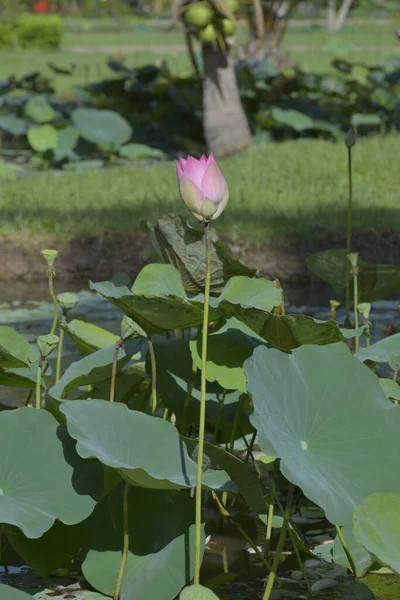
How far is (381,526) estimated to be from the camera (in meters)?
1.28

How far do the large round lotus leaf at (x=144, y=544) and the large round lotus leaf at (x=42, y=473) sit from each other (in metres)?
0.10

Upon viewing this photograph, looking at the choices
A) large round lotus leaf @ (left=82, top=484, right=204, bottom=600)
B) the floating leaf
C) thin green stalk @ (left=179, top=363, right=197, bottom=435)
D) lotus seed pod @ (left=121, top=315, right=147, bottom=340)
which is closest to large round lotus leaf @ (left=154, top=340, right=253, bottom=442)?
thin green stalk @ (left=179, top=363, right=197, bottom=435)

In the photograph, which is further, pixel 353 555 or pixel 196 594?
pixel 353 555

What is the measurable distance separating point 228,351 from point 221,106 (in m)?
5.00

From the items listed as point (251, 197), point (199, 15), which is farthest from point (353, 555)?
point (199, 15)

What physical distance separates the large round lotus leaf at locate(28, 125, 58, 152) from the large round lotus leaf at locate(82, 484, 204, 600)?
5090mm

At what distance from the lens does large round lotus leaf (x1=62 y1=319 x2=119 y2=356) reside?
211 cm

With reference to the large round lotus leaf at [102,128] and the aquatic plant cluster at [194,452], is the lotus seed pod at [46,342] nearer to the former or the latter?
the aquatic plant cluster at [194,452]

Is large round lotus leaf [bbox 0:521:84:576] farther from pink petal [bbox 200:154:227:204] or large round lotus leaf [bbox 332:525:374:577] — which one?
pink petal [bbox 200:154:227:204]

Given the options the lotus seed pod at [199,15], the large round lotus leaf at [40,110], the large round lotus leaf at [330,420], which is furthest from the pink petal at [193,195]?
the large round lotus leaf at [40,110]

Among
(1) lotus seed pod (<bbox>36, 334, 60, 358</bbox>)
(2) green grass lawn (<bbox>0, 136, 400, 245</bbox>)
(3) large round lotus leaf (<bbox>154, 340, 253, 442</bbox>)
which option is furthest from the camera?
(2) green grass lawn (<bbox>0, 136, 400, 245</bbox>)

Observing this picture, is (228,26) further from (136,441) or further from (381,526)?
(381,526)

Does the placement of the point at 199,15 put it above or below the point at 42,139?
above

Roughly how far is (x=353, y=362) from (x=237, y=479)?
0.87 feet
